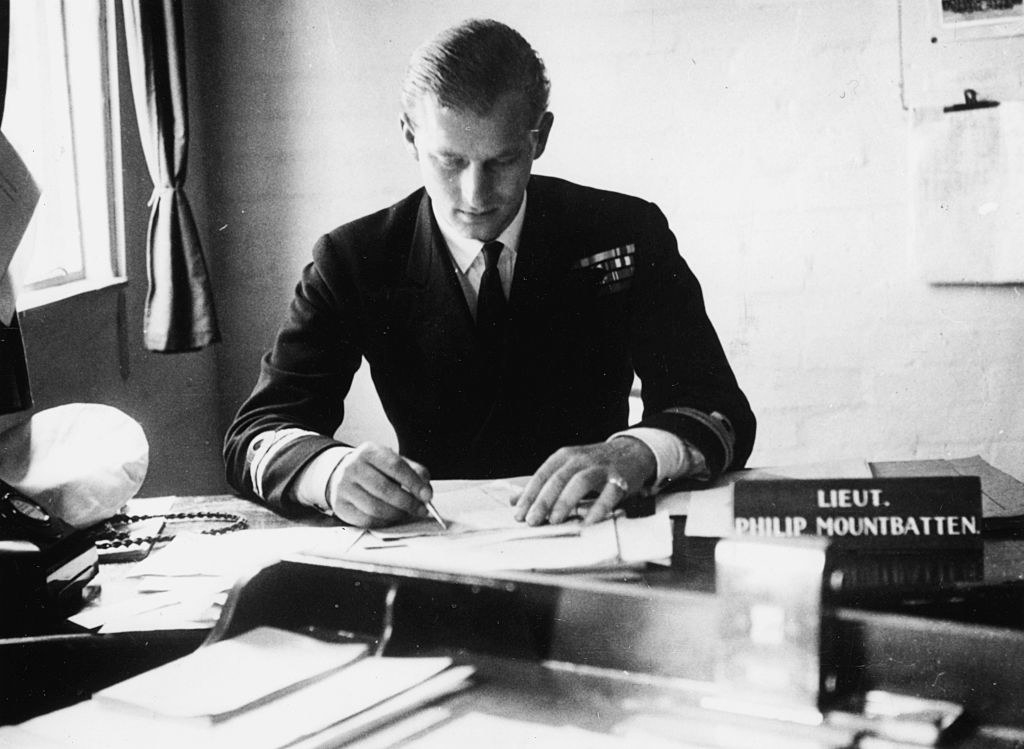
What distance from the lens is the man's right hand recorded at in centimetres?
111

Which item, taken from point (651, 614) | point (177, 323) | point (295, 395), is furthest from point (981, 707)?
point (177, 323)

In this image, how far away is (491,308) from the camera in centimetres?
159

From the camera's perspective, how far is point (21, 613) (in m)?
0.85

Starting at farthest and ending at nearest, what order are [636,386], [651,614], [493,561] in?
1. [636,386]
2. [493,561]
3. [651,614]

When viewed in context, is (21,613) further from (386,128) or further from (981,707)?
(386,128)

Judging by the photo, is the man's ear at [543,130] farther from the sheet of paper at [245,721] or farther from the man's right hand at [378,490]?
the sheet of paper at [245,721]

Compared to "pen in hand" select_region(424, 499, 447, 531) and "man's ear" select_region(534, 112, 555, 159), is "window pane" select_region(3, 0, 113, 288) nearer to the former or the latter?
"man's ear" select_region(534, 112, 555, 159)

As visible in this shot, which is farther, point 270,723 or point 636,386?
point 636,386

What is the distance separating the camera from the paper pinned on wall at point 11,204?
1.21 meters

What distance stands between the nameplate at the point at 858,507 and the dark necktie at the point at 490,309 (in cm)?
79

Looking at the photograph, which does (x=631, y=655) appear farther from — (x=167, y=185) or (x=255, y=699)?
(x=167, y=185)

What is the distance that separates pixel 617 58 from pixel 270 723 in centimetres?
179

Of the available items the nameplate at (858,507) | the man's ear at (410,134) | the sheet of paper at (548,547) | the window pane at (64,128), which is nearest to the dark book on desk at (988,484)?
the nameplate at (858,507)

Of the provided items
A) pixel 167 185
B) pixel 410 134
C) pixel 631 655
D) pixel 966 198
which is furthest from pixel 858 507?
pixel 167 185
